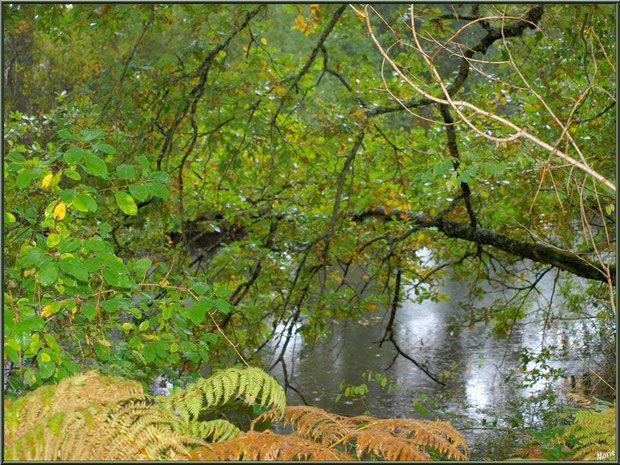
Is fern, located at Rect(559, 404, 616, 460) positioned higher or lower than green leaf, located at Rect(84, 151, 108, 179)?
lower

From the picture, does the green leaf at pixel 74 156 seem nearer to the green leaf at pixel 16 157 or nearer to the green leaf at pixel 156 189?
the green leaf at pixel 16 157

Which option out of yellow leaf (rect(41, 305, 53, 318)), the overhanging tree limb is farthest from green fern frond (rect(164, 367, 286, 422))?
the overhanging tree limb

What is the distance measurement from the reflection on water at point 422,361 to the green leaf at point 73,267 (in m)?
3.77

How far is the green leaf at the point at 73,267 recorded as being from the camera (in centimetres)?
203

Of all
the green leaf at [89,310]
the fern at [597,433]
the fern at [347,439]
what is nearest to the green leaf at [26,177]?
the green leaf at [89,310]

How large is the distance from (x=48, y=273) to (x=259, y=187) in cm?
471

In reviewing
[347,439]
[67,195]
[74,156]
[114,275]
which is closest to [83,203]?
[67,195]

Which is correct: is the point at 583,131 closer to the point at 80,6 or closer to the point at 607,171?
the point at 607,171

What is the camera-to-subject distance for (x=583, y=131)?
5.79 metres

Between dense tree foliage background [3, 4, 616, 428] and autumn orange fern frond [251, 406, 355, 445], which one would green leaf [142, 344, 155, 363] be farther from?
autumn orange fern frond [251, 406, 355, 445]

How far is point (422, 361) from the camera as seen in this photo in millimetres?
8016

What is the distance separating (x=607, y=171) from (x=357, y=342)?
4615mm

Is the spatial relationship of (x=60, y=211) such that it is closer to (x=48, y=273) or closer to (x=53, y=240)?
(x=53, y=240)

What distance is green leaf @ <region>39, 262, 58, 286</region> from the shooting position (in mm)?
1966
